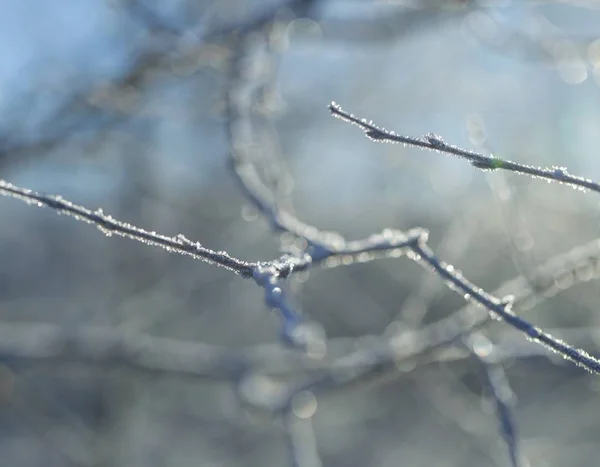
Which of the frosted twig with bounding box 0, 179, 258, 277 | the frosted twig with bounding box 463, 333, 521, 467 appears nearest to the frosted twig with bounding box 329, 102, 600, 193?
the frosted twig with bounding box 0, 179, 258, 277

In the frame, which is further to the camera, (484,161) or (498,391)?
(498,391)

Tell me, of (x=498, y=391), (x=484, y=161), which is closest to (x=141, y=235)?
(x=484, y=161)

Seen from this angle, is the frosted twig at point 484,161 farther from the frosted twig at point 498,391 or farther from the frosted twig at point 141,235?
the frosted twig at point 498,391

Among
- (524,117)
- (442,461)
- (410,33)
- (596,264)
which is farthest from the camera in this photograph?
(442,461)

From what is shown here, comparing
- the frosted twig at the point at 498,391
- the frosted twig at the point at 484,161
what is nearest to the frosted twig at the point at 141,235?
the frosted twig at the point at 484,161

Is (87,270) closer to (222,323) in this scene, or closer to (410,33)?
(222,323)

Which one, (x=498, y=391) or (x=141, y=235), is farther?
(x=498, y=391)

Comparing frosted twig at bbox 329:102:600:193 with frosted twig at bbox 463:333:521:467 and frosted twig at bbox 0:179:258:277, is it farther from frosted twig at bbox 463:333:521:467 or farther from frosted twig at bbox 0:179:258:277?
frosted twig at bbox 463:333:521:467

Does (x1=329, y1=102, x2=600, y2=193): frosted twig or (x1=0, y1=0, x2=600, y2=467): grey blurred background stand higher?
(x1=0, y1=0, x2=600, y2=467): grey blurred background

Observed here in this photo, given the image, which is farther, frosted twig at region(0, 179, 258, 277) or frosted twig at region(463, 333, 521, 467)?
frosted twig at region(463, 333, 521, 467)

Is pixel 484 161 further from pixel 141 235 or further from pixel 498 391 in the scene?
pixel 498 391

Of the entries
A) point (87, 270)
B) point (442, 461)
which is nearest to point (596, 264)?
point (87, 270)
